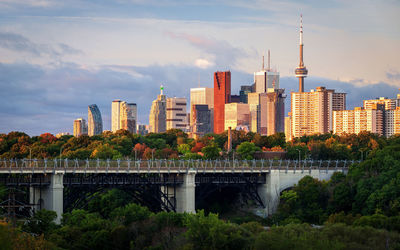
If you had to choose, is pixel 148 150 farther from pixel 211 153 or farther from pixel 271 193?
pixel 271 193

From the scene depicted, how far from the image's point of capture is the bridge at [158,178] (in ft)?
376

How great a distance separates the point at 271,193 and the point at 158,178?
2148 centimetres

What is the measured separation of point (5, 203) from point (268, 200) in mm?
47228

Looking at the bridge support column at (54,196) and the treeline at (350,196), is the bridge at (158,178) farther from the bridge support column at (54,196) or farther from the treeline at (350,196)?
the treeline at (350,196)

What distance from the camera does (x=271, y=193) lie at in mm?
133000

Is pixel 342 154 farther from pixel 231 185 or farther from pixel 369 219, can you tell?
pixel 369 219

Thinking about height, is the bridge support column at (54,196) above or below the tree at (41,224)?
above

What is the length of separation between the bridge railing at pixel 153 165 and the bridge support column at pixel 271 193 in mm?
1753

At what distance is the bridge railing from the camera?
380 feet

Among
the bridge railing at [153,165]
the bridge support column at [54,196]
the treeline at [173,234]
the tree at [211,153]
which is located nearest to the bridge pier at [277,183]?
the bridge railing at [153,165]

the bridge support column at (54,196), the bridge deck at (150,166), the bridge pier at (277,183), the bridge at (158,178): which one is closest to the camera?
the bridge support column at (54,196)

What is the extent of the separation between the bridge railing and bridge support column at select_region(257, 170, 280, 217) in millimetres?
1753

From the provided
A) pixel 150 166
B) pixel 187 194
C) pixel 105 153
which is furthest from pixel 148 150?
pixel 187 194

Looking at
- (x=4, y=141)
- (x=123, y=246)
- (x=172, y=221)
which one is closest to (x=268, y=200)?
(x=172, y=221)
